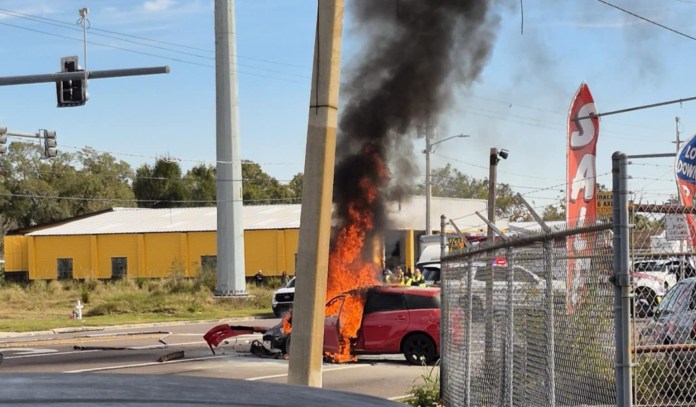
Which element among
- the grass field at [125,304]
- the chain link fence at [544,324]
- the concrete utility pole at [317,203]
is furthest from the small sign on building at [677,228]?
the grass field at [125,304]

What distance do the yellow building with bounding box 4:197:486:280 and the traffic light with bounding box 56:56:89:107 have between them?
27.1 meters

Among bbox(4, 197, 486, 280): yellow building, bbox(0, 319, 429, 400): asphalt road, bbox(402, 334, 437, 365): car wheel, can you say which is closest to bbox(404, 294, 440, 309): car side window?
bbox(402, 334, 437, 365): car wheel

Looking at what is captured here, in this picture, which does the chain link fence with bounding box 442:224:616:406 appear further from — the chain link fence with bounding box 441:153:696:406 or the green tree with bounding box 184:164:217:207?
the green tree with bounding box 184:164:217:207

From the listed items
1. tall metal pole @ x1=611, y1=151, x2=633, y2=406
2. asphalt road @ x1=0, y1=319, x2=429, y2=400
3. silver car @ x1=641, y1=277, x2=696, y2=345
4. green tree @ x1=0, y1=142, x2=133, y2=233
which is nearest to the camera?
tall metal pole @ x1=611, y1=151, x2=633, y2=406

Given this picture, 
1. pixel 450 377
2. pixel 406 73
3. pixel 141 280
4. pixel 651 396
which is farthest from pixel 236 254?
pixel 651 396

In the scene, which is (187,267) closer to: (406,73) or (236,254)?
(236,254)

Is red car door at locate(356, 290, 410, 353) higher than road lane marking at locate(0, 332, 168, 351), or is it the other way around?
red car door at locate(356, 290, 410, 353)

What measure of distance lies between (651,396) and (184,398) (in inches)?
250

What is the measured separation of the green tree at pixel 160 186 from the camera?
3767 inches

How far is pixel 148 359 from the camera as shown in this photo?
1991 centimetres

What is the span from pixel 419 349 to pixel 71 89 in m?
13.1

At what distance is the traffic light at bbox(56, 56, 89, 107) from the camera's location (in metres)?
25.9

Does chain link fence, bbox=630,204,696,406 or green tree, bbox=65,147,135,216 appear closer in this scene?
chain link fence, bbox=630,204,696,406

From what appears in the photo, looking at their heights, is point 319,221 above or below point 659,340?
above
